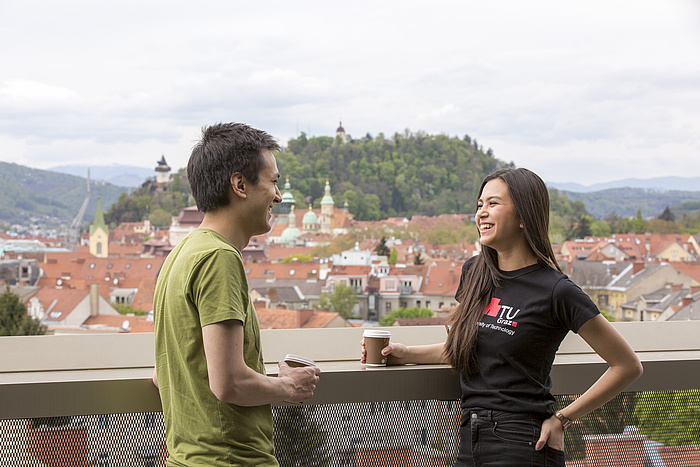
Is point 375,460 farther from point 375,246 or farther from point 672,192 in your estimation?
point 672,192

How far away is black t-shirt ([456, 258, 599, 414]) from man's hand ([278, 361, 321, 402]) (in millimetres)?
349

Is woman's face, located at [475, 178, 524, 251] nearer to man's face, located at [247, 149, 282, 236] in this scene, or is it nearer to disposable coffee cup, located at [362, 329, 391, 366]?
disposable coffee cup, located at [362, 329, 391, 366]

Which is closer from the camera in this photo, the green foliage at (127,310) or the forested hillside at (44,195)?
the green foliage at (127,310)

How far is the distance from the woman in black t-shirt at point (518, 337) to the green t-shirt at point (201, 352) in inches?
17.4

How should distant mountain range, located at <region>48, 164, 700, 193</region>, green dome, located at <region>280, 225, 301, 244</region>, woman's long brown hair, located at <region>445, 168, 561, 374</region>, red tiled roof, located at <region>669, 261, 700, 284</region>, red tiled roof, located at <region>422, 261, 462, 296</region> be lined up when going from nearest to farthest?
woman's long brown hair, located at <region>445, 168, 561, 374</region>
red tiled roof, located at <region>669, 261, 700, 284</region>
red tiled roof, located at <region>422, 261, 462, 296</region>
green dome, located at <region>280, 225, 301, 244</region>
distant mountain range, located at <region>48, 164, 700, 193</region>

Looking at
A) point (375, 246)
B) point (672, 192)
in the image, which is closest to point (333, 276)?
point (375, 246)

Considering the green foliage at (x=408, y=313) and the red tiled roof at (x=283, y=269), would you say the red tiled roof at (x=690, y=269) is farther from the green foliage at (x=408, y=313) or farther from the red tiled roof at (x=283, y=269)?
the red tiled roof at (x=283, y=269)

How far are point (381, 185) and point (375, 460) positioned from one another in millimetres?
73344

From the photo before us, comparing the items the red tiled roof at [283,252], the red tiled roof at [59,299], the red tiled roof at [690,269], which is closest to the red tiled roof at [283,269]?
the red tiled roof at [283,252]

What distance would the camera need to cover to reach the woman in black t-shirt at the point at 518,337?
49.5 inches

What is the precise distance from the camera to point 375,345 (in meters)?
1.46

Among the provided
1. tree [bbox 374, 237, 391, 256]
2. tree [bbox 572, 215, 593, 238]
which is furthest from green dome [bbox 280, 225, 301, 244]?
tree [bbox 572, 215, 593, 238]

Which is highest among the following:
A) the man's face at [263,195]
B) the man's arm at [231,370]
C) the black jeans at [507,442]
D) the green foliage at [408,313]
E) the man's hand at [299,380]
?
the man's face at [263,195]

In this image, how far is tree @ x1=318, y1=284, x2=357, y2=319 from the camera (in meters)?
50.8
